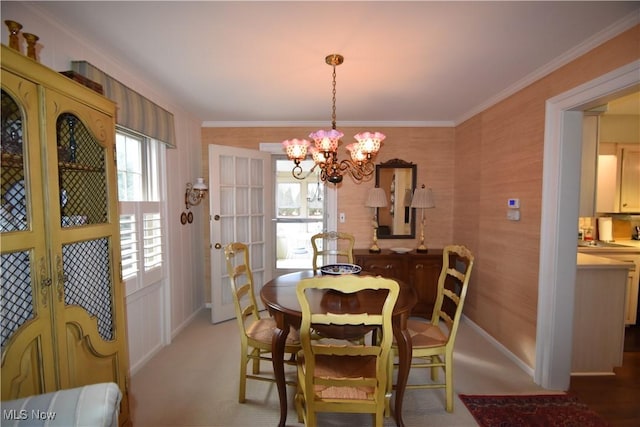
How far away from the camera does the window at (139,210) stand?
230 centimetres

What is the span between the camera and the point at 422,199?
3453mm

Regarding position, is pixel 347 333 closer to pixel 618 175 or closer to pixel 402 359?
pixel 402 359

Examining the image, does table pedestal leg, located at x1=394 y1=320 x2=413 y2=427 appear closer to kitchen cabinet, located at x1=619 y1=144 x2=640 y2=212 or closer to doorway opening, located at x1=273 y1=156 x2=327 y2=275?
kitchen cabinet, located at x1=619 y1=144 x2=640 y2=212

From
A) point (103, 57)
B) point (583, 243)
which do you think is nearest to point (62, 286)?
point (103, 57)

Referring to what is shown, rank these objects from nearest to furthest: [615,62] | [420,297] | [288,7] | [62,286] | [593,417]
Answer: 1. [62,286]
2. [288,7]
3. [615,62]
4. [593,417]
5. [420,297]

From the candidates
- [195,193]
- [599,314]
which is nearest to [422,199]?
[599,314]

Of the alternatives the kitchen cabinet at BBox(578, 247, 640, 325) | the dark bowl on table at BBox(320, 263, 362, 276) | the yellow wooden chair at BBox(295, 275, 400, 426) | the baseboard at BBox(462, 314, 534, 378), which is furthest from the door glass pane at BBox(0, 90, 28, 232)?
the kitchen cabinet at BBox(578, 247, 640, 325)

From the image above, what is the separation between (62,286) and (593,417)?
3089 mm

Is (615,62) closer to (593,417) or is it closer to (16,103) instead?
(593,417)

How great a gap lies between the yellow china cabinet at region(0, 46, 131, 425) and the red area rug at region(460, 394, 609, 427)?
2176 millimetres

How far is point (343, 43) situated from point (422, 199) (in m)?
2.16

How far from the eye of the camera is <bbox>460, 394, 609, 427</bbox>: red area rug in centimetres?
181

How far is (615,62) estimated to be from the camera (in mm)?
1681

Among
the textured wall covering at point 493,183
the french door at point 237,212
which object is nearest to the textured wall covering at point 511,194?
the textured wall covering at point 493,183
